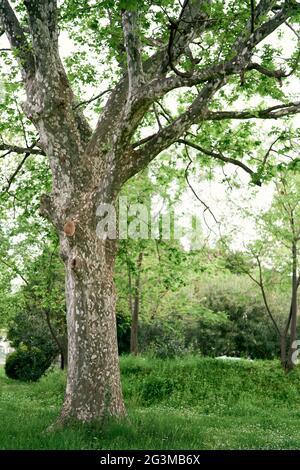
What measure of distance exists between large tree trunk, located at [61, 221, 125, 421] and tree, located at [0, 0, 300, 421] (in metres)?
0.02

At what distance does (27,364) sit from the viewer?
2822 centimetres

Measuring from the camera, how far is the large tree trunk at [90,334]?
896cm

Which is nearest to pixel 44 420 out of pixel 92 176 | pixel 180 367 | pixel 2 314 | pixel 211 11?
pixel 92 176

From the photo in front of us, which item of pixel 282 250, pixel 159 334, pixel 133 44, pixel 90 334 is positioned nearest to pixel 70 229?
pixel 90 334

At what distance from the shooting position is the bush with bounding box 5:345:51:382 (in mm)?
27953

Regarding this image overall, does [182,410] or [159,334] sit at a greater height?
[159,334]

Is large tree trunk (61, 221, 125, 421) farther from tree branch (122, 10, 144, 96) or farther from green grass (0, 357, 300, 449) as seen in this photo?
tree branch (122, 10, 144, 96)

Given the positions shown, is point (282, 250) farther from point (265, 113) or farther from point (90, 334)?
point (90, 334)

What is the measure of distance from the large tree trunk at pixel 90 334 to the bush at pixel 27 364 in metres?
19.7

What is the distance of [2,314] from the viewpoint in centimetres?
2994

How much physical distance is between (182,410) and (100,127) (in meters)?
8.04

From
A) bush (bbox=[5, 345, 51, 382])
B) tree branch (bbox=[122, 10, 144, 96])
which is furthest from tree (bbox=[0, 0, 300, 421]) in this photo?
bush (bbox=[5, 345, 51, 382])
